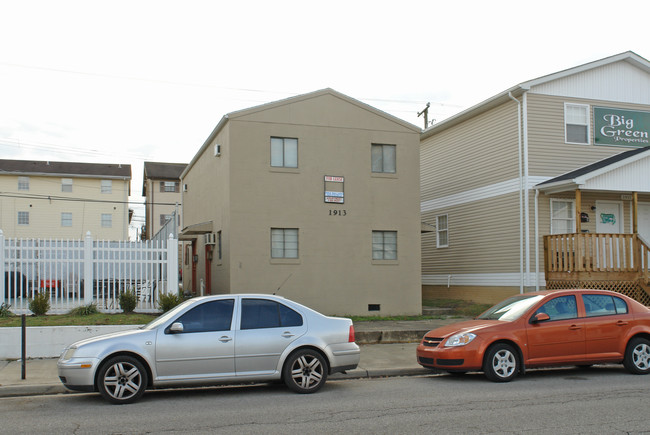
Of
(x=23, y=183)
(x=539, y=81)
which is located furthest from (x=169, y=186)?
(x=539, y=81)

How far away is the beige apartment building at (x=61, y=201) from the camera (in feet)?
159

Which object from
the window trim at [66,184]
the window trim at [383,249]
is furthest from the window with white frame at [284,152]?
the window trim at [66,184]

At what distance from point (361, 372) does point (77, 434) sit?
5.34 meters

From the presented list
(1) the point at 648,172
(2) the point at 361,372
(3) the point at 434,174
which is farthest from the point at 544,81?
(2) the point at 361,372

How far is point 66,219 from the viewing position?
49562 mm

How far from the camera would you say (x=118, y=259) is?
48.5 ft

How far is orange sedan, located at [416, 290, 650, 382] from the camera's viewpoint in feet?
32.4

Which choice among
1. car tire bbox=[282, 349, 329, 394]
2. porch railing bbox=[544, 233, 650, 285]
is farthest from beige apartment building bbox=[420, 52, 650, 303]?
car tire bbox=[282, 349, 329, 394]

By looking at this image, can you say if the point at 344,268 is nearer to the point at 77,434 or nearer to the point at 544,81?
the point at 544,81

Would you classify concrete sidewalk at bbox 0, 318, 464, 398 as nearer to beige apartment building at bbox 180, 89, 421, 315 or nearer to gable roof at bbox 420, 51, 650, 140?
beige apartment building at bbox 180, 89, 421, 315

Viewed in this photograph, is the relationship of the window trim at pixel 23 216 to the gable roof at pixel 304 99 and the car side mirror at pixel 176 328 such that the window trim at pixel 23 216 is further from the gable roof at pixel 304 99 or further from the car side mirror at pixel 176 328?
the car side mirror at pixel 176 328

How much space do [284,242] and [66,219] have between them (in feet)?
121

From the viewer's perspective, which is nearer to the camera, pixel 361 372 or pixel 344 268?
pixel 361 372

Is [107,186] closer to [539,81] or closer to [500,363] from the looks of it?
[539,81]
